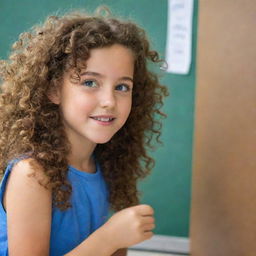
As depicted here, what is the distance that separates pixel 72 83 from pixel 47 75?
0.08m

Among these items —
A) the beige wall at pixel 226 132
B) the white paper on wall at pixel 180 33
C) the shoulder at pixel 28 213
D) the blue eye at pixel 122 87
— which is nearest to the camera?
the beige wall at pixel 226 132

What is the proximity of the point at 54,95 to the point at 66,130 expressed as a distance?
0.09 m

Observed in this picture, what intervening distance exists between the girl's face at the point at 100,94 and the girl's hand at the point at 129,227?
0.63 feet

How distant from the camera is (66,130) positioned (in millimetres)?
953

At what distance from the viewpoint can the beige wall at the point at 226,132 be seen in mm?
576

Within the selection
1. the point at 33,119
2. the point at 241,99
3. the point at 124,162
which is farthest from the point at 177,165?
the point at 241,99

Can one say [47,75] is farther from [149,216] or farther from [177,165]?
[177,165]

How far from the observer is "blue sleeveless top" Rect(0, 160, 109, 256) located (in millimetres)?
886

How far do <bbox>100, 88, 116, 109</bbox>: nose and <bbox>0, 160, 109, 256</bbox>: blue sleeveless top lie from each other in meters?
0.20

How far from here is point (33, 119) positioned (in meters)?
0.91

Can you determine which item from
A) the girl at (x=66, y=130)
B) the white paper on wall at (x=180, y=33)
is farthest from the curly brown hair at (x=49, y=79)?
the white paper on wall at (x=180, y=33)

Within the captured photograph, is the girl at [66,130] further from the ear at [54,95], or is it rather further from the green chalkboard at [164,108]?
the green chalkboard at [164,108]

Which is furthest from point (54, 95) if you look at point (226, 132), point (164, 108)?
point (164, 108)

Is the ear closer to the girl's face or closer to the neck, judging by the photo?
the girl's face
